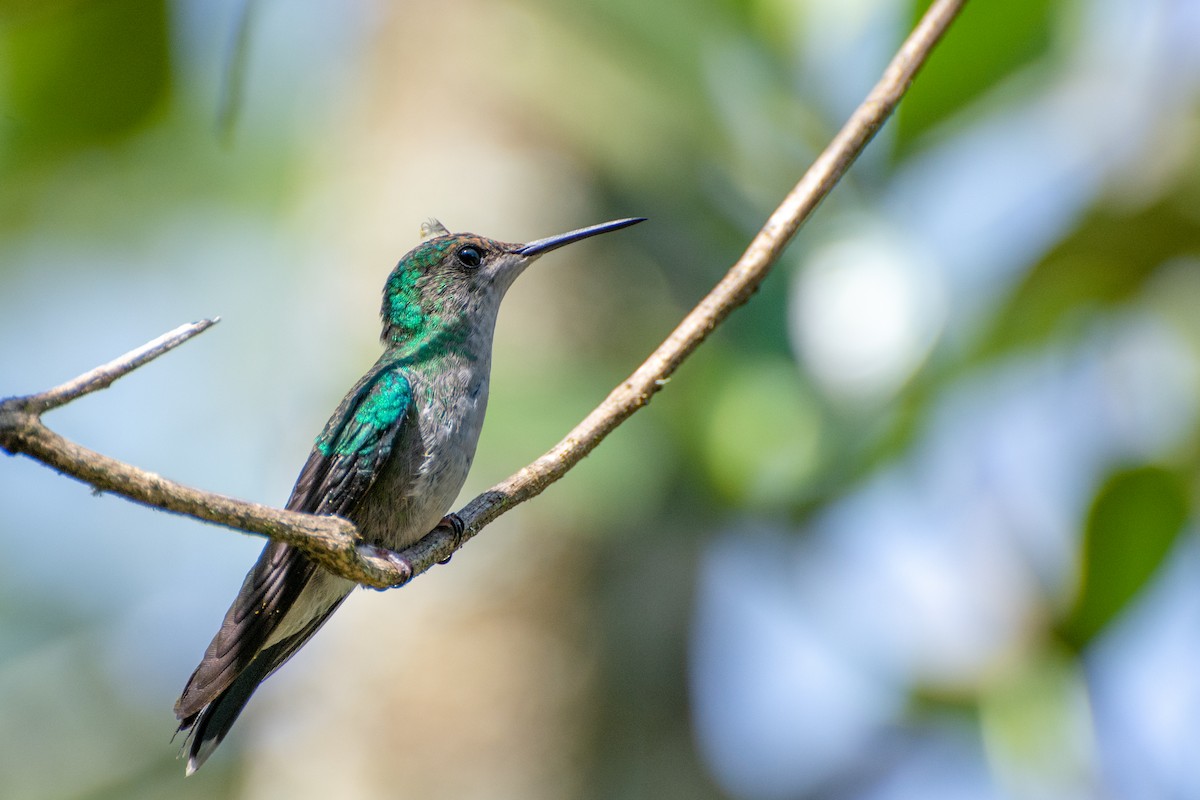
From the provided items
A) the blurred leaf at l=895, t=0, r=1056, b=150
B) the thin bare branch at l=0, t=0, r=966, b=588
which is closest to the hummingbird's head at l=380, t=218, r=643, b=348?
the thin bare branch at l=0, t=0, r=966, b=588

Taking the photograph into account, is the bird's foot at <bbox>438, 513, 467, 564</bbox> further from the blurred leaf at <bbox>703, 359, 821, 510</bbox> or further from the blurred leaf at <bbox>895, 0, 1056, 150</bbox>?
the blurred leaf at <bbox>895, 0, 1056, 150</bbox>

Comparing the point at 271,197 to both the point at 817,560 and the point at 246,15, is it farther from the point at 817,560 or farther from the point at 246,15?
the point at 246,15

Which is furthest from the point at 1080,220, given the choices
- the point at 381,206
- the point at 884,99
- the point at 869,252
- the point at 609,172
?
the point at 381,206

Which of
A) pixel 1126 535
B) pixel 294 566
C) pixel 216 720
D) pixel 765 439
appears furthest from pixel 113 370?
pixel 1126 535

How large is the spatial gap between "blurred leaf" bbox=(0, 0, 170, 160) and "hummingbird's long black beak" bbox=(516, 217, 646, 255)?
898 mm

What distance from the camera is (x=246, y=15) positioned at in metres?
1.70

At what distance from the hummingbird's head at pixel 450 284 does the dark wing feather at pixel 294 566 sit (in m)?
0.28

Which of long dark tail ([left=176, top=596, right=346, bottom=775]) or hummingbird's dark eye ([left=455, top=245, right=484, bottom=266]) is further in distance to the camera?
hummingbird's dark eye ([left=455, top=245, right=484, bottom=266])

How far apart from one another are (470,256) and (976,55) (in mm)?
1415

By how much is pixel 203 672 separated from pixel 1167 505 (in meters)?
2.26

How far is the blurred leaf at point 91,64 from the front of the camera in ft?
6.76

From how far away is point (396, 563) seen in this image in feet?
6.23

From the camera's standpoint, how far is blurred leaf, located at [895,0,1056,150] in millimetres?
3078

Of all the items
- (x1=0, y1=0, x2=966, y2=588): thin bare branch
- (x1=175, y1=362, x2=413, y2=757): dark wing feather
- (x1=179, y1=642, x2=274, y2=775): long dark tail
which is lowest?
(x1=179, y1=642, x2=274, y2=775): long dark tail
